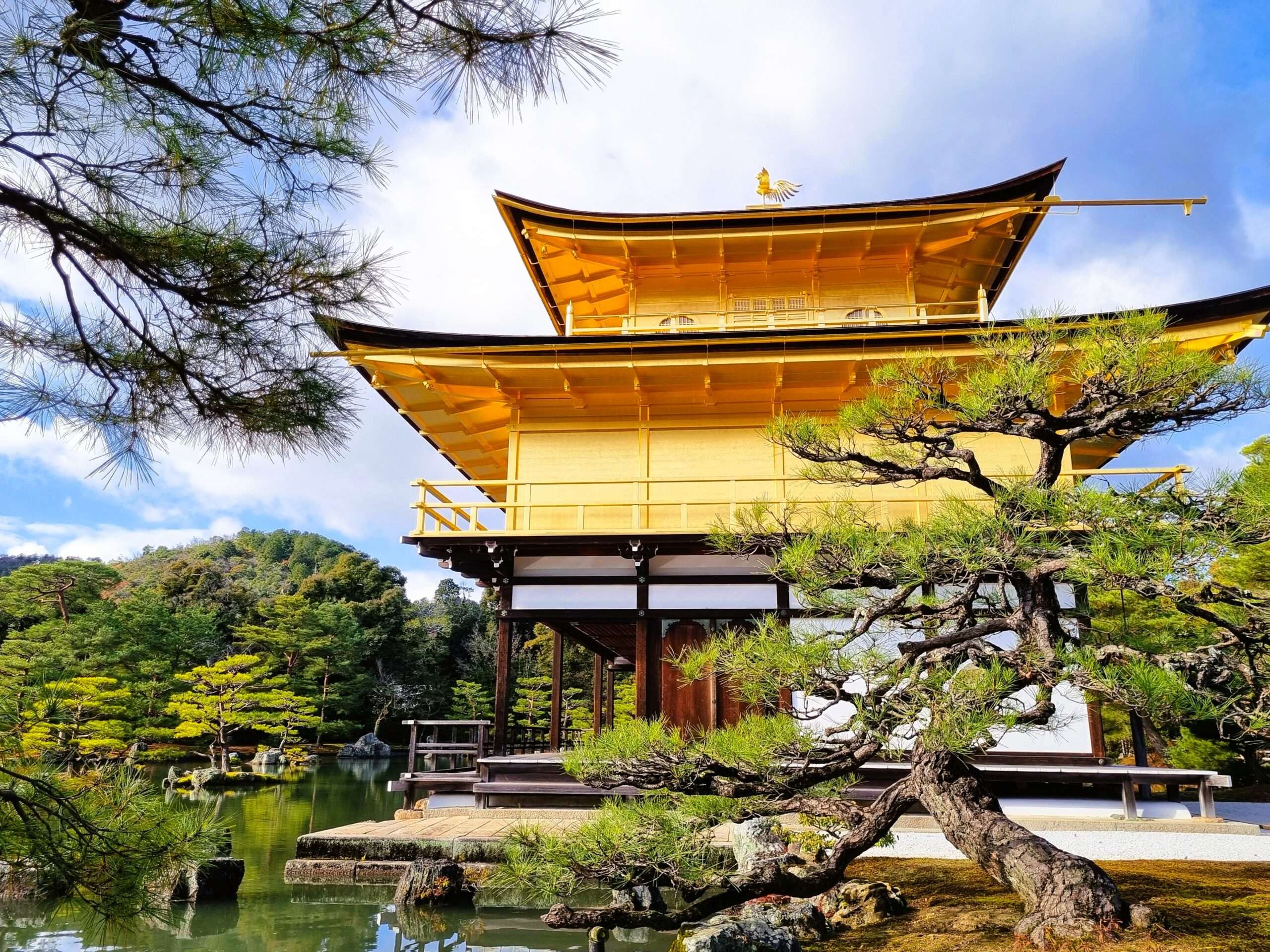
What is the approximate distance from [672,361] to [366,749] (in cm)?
2068

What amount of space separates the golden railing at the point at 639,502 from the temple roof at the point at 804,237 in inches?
99.7

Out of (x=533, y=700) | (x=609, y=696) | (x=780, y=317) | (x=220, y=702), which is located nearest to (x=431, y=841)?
(x=609, y=696)

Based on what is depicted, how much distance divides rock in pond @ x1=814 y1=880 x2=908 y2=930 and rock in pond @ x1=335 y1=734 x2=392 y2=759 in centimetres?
2286

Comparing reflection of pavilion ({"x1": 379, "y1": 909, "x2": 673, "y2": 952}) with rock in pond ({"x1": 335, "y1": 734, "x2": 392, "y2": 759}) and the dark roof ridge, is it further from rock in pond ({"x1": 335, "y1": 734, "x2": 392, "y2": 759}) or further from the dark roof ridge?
rock in pond ({"x1": 335, "y1": 734, "x2": 392, "y2": 759})

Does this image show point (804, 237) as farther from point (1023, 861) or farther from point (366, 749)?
point (366, 749)

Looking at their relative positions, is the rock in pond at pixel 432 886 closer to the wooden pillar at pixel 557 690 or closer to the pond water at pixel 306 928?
the pond water at pixel 306 928

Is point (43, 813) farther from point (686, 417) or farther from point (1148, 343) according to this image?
point (686, 417)

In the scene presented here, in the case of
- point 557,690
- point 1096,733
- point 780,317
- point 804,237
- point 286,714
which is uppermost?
point 804,237

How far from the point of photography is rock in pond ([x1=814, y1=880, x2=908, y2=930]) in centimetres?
440

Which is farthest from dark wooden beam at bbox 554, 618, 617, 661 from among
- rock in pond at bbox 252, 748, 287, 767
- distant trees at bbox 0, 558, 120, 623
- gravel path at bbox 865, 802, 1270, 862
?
distant trees at bbox 0, 558, 120, 623

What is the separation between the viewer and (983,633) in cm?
413

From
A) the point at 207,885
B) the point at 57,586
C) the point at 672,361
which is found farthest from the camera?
the point at 57,586

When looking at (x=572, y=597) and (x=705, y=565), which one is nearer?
(x=705, y=565)

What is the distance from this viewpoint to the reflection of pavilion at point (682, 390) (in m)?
8.53
